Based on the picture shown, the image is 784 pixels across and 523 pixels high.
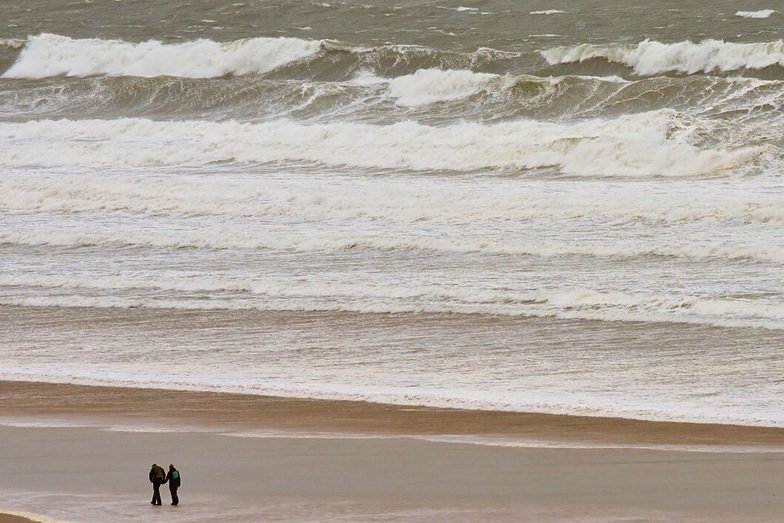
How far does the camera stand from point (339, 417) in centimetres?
1052

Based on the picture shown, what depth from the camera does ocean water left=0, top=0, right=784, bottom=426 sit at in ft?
40.1

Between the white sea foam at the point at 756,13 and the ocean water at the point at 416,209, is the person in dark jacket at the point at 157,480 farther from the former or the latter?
the white sea foam at the point at 756,13

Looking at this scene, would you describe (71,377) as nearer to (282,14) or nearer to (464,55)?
(464,55)

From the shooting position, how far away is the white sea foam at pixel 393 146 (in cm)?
2208

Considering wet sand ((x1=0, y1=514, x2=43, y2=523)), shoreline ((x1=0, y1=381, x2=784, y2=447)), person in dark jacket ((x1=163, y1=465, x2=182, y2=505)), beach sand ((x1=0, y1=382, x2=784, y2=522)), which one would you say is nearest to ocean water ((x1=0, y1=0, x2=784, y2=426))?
shoreline ((x1=0, y1=381, x2=784, y2=447))

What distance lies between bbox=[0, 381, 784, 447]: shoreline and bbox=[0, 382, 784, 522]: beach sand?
23mm

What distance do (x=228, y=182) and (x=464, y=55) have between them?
12.0 m

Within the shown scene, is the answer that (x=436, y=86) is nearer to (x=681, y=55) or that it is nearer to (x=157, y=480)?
(x=681, y=55)

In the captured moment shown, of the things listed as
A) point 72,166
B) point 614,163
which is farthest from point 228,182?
point 614,163

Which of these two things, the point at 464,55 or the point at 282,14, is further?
the point at 282,14

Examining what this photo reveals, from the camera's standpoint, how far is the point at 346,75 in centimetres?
3291

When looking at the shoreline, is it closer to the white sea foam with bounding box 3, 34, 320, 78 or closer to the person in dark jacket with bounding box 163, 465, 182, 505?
the person in dark jacket with bounding box 163, 465, 182, 505

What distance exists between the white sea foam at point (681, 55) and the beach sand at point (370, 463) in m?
22.0

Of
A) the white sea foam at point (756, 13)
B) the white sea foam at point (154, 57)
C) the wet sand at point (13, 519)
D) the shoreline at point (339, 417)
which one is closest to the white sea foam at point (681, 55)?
the white sea foam at point (756, 13)
